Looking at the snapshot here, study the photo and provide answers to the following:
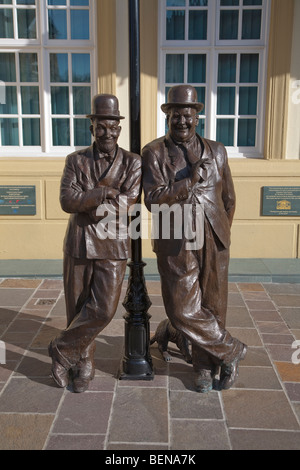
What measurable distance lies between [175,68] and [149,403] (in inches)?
213

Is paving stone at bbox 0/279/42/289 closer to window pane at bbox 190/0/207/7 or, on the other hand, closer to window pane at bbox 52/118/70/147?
window pane at bbox 52/118/70/147

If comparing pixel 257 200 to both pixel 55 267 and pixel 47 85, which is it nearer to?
pixel 55 267

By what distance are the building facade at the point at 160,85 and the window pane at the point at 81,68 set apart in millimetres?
15

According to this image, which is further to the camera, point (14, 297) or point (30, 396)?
point (14, 297)

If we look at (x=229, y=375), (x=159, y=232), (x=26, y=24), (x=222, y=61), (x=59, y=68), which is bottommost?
(x=229, y=375)

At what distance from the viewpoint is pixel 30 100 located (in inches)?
293

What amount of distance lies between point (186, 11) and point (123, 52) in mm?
1166

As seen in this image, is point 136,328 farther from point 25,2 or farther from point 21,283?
point 25,2

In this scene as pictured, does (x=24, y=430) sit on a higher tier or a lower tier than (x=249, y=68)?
lower

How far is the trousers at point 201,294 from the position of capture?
11.8ft

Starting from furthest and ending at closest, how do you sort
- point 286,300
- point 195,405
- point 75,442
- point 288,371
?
point 286,300, point 288,371, point 195,405, point 75,442

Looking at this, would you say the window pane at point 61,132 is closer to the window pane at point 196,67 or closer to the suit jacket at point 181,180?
the window pane at point 196,67

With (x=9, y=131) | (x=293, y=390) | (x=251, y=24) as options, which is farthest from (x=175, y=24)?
(x=293, y=390)

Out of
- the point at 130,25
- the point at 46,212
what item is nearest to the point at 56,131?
the point at 46,212
